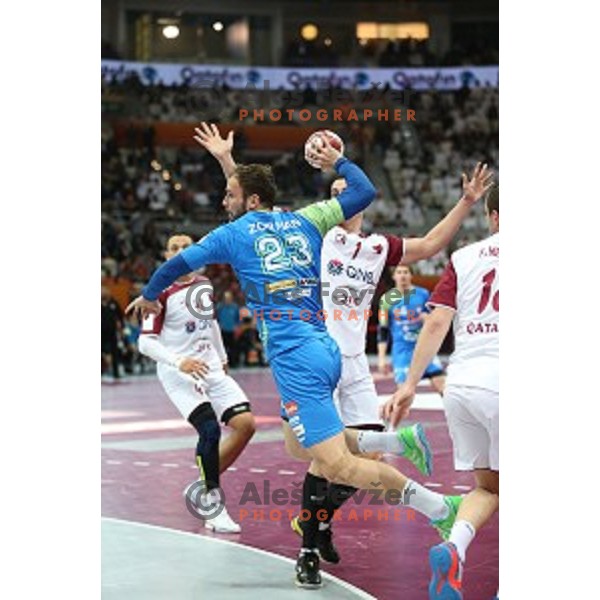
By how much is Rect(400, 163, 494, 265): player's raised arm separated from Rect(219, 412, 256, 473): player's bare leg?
198cm

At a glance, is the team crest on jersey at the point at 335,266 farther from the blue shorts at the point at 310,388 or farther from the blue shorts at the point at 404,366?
the blue shorts at the point at 404,366

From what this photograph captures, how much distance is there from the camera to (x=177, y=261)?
6.54 meters

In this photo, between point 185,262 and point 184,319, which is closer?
point 185,262

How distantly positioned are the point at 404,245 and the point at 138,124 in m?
27.0

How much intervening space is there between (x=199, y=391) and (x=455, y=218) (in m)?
2.87

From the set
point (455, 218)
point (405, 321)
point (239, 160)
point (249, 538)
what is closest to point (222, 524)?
point (249, 538)

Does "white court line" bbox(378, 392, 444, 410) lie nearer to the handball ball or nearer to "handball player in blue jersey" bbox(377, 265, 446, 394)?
"handball player in blue jersey" bbox(377, 265, 446, 394)

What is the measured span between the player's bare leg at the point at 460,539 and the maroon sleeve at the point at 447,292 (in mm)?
877

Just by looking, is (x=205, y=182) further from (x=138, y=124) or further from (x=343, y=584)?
(x=343, y=584)

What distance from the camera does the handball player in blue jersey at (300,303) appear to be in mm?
6523

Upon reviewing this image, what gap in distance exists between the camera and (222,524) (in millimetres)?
8773

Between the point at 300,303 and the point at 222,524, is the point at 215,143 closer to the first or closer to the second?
the point at 300,303

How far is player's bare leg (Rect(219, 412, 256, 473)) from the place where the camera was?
353 inches
